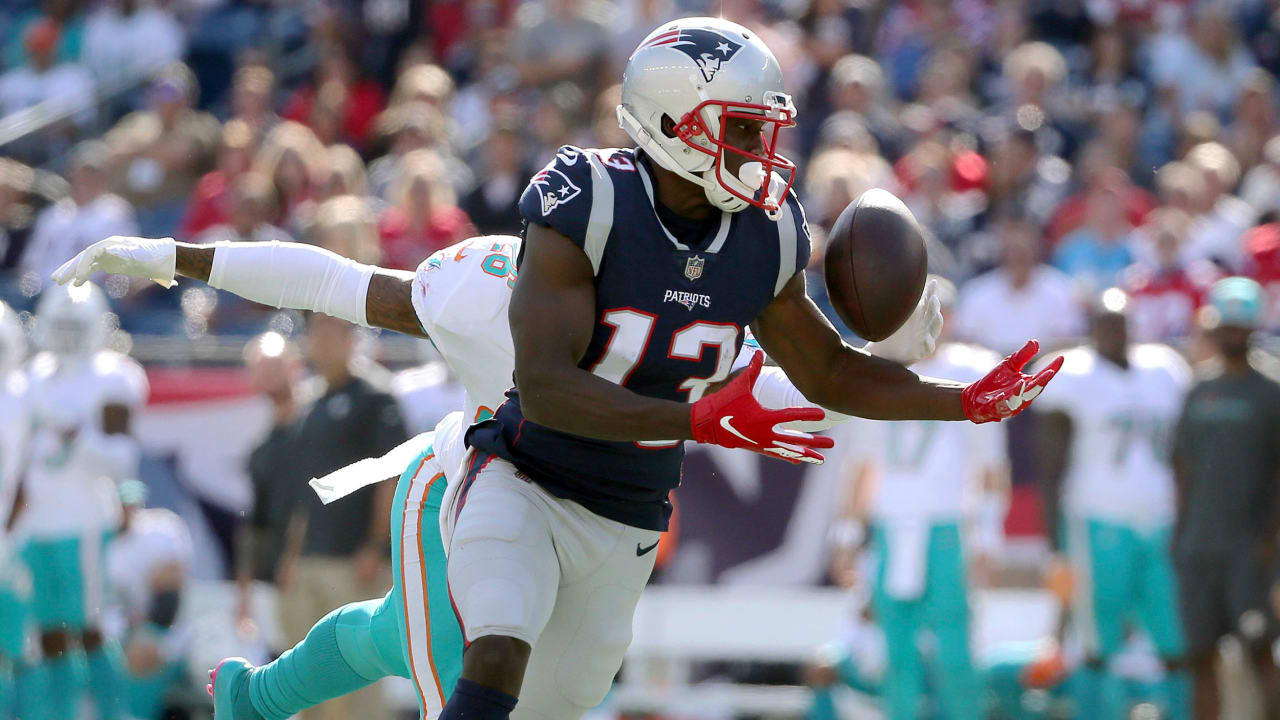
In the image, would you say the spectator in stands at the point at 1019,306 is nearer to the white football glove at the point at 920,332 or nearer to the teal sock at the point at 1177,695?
the teal sock at the point at 1177,695

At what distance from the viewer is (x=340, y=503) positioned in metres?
7.39

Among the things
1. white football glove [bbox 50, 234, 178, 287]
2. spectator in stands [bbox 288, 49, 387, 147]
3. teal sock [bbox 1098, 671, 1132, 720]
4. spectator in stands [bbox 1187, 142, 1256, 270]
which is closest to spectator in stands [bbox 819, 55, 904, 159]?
spectator in stands [bbox 1187, 142, 1256, 270]

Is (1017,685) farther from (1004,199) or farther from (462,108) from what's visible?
(462,108)

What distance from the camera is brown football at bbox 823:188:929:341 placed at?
3848mm

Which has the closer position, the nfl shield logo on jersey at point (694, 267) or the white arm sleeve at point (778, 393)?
the nfl shield logo on jersey at point (694, 267)

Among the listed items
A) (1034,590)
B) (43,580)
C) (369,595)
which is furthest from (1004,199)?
(43,580)

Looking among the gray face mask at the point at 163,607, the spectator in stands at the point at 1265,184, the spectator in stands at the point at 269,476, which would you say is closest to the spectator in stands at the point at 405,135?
the spectator in stands at the point at 269,476

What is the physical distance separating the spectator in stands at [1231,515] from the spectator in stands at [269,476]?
3774mm

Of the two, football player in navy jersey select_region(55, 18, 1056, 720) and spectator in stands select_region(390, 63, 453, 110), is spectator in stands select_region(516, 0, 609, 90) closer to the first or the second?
spectator in stands select_region(390, 63, 453, 110)

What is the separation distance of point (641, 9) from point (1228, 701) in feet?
15.9

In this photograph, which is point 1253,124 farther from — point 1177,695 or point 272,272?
point 272,272

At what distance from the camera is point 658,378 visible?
3711 mm

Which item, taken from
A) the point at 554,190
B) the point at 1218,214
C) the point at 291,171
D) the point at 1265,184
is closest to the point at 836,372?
the point at 554,190

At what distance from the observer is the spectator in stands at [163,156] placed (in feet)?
32.4
